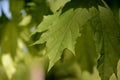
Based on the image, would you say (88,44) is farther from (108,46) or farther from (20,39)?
(20,39)

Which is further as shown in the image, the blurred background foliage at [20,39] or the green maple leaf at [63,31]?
the blurred background foliage at [20,39]

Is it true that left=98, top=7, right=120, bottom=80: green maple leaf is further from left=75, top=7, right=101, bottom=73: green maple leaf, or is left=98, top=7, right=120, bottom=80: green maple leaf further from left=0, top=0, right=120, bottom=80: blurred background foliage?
left=0, top=0, right=120, bottom=80: blurred background foliage

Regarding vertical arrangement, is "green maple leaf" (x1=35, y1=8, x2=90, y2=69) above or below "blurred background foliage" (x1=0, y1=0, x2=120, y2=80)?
above

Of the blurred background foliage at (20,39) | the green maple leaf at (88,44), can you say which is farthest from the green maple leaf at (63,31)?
the blurred background foliage at (20,39)

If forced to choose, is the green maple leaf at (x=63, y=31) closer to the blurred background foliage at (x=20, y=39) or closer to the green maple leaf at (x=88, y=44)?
the green maple leaf at (x=88, y=44)

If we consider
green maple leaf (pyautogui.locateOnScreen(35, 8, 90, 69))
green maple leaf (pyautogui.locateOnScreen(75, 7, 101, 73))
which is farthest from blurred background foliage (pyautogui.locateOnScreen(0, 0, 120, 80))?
green maple leaf (pyautogui.locateOnScreen(35, 8, 90, 69))

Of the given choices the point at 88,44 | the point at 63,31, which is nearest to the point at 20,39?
the point at 88,44
